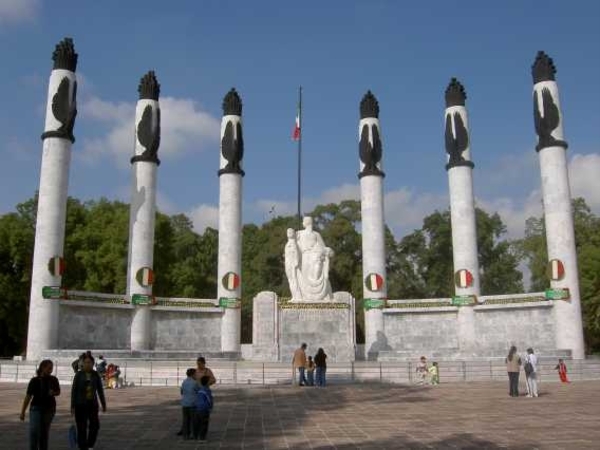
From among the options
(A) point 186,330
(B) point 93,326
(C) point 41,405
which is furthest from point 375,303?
(C) point 41,405

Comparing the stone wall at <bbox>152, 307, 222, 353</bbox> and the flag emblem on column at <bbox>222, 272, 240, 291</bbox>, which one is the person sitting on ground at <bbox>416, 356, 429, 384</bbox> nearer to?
the stone wall at <bbox>152, 307, 222, 353</bbox>

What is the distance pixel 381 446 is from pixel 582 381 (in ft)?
51.4

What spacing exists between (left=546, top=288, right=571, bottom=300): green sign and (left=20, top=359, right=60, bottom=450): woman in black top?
25539 millimetres

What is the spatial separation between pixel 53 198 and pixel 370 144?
55.7ft

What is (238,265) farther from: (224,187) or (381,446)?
(381,446)

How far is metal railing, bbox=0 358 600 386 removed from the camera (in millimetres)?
20531

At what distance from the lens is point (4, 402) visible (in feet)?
47.6

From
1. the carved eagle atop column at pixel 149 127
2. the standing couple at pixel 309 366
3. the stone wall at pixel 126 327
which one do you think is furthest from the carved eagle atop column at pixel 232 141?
the standing couple at pixel 309 366

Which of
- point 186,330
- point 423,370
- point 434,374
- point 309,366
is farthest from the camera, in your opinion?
point 186,330

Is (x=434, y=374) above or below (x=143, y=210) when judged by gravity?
below

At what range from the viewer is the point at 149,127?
106ft

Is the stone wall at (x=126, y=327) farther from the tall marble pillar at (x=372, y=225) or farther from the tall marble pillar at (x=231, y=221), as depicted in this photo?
the tall marble pillar at (x=372, y=225)

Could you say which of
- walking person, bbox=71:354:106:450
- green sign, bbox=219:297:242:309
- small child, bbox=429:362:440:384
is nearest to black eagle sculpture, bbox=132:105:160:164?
green sign, bbox=219:297:242:309

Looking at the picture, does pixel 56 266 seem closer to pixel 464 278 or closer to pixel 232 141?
pixel 232 141
